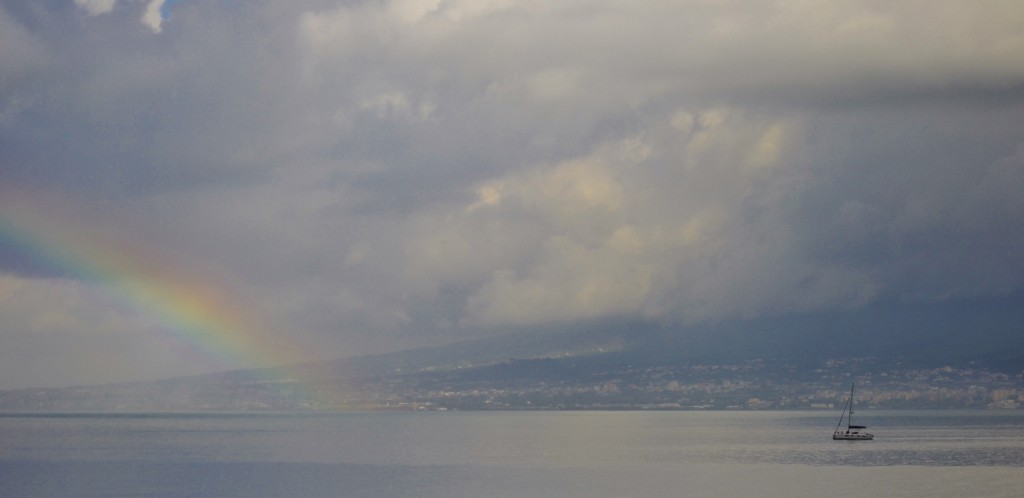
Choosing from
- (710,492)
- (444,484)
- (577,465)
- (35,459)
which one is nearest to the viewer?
(710,492)

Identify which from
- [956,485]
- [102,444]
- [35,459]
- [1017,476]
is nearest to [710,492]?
[956,485]

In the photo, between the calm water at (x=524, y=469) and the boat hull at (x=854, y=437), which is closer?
the calm water at (x=524, y=469)

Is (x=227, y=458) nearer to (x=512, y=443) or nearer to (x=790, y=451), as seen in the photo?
(x=512, y=443)

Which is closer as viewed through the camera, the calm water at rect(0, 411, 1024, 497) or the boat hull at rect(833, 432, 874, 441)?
the calm water at rect(0, 411, 1024, 497)

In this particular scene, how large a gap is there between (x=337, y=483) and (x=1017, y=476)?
6634cm

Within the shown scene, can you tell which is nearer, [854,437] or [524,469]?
[524,469]

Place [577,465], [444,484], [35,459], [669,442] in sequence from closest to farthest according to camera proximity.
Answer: [444,484], [577,465], [35,459], [669,442]

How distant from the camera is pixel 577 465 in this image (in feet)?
442

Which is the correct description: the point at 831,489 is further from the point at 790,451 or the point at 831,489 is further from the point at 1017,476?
the point at 790,451

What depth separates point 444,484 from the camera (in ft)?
357

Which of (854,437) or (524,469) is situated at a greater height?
(524,469)

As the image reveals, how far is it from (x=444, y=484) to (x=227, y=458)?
53444mm

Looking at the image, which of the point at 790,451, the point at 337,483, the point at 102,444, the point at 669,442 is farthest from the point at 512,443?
the point at 337,483

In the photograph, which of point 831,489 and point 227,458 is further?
point 227,458
